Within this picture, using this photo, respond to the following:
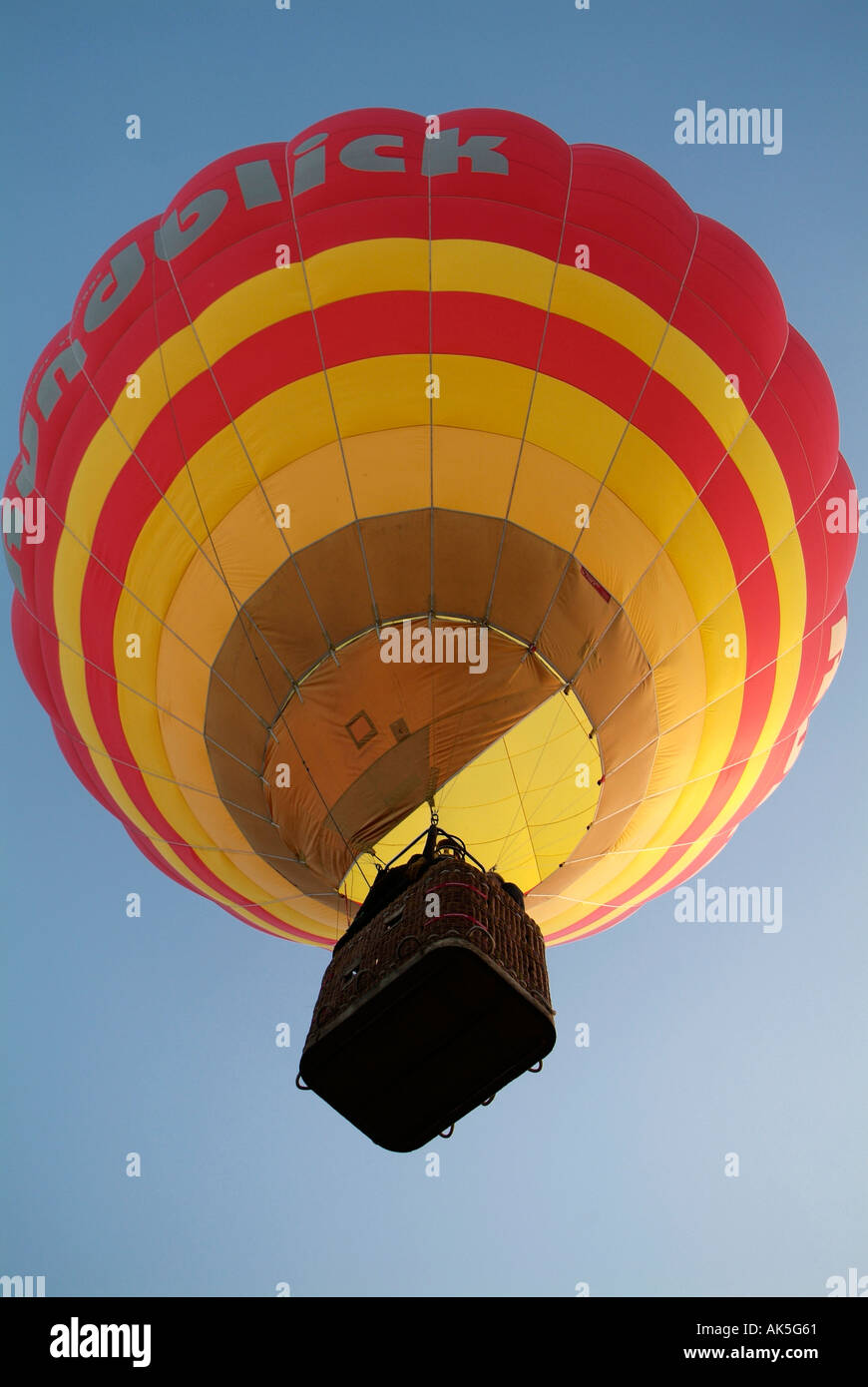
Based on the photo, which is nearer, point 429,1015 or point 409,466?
point 429,1015

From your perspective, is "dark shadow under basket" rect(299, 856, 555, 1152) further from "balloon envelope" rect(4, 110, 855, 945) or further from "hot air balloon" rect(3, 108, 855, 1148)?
"balloon envelope" rect(4, 110, 855, 945)

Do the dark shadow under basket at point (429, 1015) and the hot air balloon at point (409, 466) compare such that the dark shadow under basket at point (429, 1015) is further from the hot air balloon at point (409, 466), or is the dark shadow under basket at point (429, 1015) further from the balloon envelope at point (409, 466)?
the balloon envelope at point (409, 466)

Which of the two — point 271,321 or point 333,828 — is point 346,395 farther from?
point 333,828

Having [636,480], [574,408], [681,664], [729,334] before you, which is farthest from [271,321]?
[681,664]

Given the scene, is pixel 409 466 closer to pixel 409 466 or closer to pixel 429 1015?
pixel 409 466

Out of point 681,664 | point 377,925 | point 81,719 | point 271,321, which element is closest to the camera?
point 377,925

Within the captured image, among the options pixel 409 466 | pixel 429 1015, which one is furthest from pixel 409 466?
pixel 429 1015
